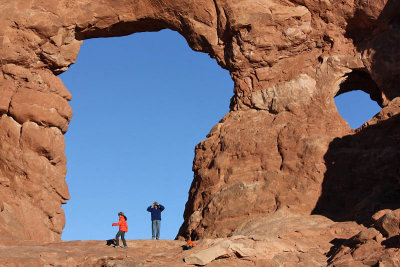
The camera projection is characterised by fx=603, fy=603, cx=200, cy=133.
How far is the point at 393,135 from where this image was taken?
17.9 meters

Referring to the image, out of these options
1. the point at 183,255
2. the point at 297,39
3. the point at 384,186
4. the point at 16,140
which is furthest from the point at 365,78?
the point at 16,140

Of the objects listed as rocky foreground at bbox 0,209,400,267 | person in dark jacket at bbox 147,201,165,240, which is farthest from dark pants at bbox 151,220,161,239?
rocky foreground at bbox 0,209,400,267

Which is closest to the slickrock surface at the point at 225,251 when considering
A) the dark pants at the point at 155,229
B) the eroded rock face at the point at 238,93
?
the eroded rock face at the point at 238,93

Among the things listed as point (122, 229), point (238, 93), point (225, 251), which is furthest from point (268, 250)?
point (238, 93)

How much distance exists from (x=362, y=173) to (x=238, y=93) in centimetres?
594

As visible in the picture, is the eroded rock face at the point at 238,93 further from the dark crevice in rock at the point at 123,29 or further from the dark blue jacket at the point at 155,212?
the dark blue jacket at the point at 155,212

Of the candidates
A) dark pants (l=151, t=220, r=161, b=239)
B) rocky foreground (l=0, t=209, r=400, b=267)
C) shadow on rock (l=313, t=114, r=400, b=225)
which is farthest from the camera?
dark pants (l=151, t=220, r=161, b=239)

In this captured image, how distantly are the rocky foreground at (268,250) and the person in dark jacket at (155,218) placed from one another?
7.28 feet

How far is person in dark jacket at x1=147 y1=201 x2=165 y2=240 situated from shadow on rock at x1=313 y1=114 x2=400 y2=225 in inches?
190

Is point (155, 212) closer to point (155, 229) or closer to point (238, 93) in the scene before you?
point (155, 229)

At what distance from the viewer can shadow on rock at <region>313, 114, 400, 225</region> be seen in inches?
661

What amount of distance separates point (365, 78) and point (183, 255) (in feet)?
35.1

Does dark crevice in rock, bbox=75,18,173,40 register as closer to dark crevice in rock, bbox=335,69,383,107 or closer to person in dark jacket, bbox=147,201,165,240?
dark crevice in rock, bbox=335,69,383,107

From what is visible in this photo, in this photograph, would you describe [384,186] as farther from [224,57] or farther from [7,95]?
[7,95]
